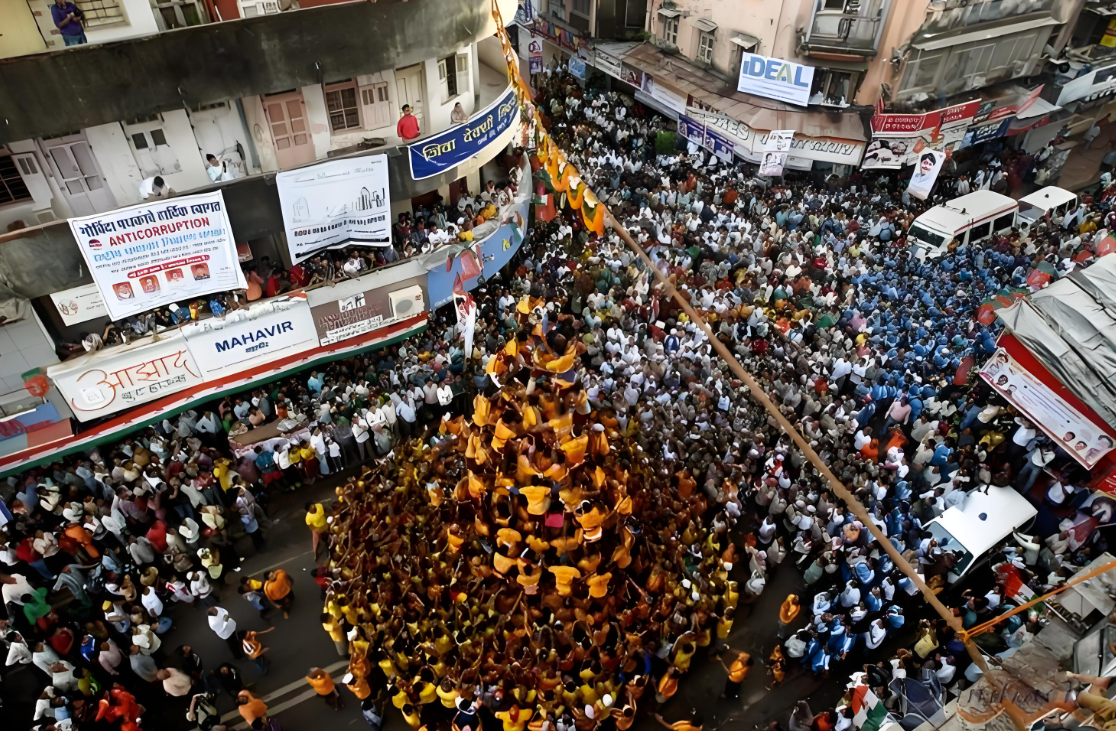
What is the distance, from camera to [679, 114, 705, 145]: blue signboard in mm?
24173

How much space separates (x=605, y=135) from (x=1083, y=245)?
49.9 feet

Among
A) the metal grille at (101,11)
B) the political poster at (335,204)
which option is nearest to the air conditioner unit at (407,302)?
the political poster at (335,204)

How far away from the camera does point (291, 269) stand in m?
15.4

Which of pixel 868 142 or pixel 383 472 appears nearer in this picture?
pixel 383 472

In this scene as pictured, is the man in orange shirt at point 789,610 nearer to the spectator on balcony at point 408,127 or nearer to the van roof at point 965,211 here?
the spectator on balcony at point 408,127

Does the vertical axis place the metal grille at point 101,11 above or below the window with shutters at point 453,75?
above

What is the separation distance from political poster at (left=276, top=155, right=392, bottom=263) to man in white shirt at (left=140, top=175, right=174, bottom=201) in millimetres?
1981

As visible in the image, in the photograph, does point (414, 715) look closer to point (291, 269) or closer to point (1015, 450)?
point (291, 269)

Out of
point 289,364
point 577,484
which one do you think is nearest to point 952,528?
point 577,484

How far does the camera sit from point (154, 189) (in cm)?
1327

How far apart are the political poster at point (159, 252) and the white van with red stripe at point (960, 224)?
17.6 metres

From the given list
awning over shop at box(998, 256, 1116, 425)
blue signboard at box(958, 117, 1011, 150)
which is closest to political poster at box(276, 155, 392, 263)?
awning over shop at box(998, 256, 1116, 425)

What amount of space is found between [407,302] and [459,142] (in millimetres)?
3767

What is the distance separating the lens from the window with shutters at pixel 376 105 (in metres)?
15.0
